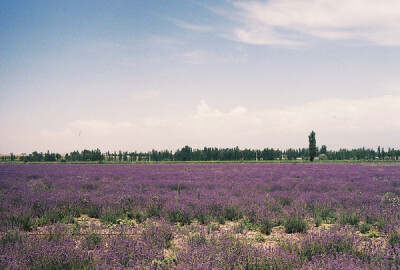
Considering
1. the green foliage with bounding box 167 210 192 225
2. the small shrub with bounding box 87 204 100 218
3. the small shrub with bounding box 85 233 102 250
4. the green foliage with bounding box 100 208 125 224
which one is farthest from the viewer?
the small shrub with bounding box 87 204 100 218

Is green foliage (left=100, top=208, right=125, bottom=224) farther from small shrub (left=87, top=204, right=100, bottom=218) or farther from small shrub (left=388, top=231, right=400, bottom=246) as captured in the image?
small shrub (left=388, top=231, right=400, bottom=246)

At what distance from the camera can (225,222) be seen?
6.95 meters

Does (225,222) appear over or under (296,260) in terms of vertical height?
under

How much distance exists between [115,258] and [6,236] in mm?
2657

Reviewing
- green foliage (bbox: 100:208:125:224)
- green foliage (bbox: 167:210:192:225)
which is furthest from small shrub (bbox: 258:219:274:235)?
green foliage (bbox: 100:208:125:224)

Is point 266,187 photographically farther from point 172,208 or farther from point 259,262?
point 259,262

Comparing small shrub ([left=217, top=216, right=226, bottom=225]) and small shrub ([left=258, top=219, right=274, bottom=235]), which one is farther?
small shrub ([left=217, top=216, right=226, bottom=225])

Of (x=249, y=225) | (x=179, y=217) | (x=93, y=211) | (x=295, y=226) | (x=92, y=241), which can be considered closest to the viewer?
(x=92, y=241)

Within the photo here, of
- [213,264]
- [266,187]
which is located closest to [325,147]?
[266,187]

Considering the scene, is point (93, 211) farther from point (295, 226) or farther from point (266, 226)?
point (295, 226)

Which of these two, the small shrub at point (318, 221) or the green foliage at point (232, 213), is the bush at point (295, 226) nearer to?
the small shrub at point (318, 221)

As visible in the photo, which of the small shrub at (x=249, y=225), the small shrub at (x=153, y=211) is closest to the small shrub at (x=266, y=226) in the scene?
the small shrub at (x=249, y=225)

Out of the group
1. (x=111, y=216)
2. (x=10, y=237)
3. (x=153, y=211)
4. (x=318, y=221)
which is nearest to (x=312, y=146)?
(x=318, y=221)

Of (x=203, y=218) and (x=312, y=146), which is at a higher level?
(x=312, y=146)
